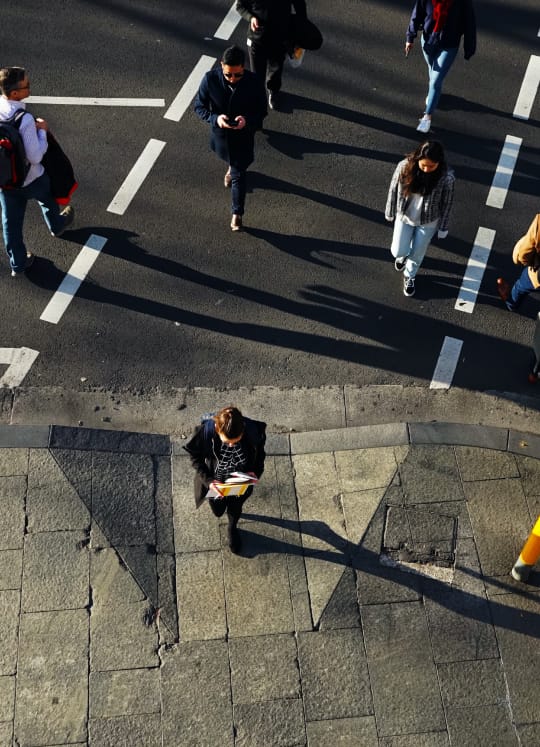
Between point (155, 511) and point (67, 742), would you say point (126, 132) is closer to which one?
point (155, 511)

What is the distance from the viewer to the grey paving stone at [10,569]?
5219 millimetres

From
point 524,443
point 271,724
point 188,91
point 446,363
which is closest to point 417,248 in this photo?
point 446,363

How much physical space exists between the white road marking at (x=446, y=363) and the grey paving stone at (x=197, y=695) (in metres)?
2.93

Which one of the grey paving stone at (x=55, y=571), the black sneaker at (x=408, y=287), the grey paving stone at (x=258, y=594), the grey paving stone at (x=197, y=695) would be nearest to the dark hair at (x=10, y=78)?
the grey paving stone at (x=55, y=571)

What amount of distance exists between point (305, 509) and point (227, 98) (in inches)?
139

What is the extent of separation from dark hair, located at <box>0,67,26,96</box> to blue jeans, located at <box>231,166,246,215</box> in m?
2.02

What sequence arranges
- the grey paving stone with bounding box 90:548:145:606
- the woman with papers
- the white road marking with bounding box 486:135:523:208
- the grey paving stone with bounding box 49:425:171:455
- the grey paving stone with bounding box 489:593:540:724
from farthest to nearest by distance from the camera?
1. the white road marking with bounding box 486:135:523:208
2. the grey paving stone with bounding box 49:425:171:455
3. the grey paving stone with bounding box 90:548:145:606
4. the grey paving stone with bounding box 489:593:540:724
5. the woman with papers

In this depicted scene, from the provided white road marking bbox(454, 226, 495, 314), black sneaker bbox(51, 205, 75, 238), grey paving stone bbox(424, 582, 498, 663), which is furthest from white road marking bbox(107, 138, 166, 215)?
grey paving stone bbox(424, 582, 498, 663)

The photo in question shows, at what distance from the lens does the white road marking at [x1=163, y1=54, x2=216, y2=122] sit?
8.20 m

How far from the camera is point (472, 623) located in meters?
5.24

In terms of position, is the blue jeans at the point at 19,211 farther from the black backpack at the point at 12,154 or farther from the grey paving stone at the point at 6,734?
the grey paving stone at the point at 6,734

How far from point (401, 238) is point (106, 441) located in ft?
10.2

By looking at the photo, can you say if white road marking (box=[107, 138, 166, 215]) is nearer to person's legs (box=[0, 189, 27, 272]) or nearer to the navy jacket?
person's legs (box=[0, 189, 27, 272])

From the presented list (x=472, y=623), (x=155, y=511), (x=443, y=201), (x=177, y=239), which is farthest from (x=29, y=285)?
(x=472, y=623)
